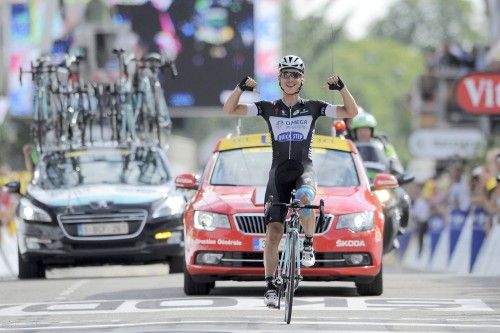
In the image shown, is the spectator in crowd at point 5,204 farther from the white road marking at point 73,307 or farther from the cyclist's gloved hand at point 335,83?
the cyclist's gloved hand at point 335,83

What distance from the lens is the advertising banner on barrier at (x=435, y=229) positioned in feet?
117

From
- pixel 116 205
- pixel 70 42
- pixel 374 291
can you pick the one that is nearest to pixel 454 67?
pixel 70 42

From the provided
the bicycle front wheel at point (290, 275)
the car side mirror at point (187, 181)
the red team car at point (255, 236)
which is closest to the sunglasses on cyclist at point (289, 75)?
the bicycle front wheel at point (290, 275)

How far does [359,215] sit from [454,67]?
52.3m

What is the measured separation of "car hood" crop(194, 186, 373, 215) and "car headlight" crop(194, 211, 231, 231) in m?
0.05

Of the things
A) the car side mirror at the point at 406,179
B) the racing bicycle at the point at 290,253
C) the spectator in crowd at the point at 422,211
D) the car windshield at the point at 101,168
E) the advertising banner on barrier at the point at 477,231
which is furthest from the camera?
the spectator in crowd at the point at 422,211

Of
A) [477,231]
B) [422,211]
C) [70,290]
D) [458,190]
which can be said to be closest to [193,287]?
[70,290]

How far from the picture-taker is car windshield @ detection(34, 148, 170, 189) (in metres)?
24.6

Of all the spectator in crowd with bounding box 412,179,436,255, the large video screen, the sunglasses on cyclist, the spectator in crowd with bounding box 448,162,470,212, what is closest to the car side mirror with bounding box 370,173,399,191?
the sunglasses on cyclist

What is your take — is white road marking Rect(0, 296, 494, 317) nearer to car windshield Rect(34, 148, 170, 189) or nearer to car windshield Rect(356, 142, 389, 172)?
car windshield Rect(356, 142, 389, 172)

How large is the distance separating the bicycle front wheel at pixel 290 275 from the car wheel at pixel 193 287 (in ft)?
9.89

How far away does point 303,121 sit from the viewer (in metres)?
16.9

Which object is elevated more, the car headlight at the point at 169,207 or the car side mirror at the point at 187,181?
the car side mirror at the point at 187,181

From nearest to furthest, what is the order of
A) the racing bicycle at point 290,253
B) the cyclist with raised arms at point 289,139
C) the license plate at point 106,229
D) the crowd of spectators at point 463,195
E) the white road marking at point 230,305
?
the racing bicycle at point 290,253
the cyclist with raised arms at point 289,139
the white road marking at point 230,305
the license plate at point 106,229
the crowd of spectators at point 463,195
